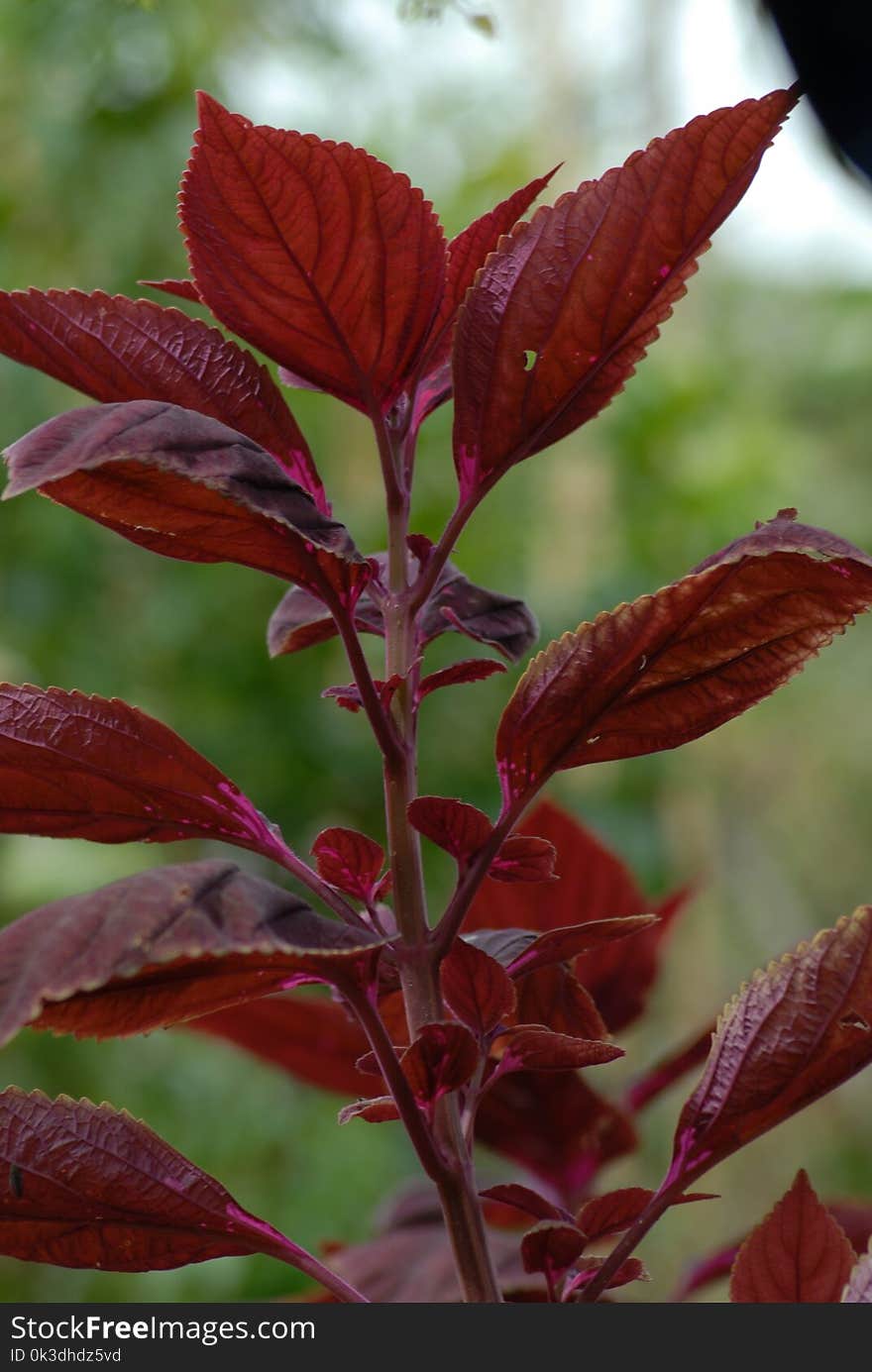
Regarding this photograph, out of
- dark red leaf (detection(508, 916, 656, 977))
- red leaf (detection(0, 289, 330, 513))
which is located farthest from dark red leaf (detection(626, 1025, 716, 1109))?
red leaf (detection(0, 289, 330, 513))

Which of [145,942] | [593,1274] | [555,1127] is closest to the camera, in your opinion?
[145,942]

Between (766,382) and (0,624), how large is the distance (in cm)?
242

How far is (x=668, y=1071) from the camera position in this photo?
0.47 metres

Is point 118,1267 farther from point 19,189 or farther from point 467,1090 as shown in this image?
point 19,189

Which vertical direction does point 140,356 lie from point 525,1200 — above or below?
above

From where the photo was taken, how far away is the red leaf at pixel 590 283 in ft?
0.92

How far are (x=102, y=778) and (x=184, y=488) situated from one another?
0.23 feet

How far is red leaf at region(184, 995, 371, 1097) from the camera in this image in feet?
1.58

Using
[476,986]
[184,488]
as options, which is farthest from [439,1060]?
[184,488]

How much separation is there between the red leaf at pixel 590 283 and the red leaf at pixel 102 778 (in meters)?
0.10

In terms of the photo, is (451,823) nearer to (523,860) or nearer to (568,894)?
(523,860)

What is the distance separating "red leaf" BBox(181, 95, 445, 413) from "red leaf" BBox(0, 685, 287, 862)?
0.32 feet

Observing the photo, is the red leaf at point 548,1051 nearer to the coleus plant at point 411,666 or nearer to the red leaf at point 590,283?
the coleus plant at point 411,666

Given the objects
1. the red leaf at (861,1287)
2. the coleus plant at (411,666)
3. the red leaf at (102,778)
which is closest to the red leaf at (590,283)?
the coleus plant at (411,666)
